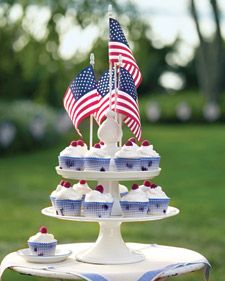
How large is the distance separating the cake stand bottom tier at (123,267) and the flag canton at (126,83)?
93 centimetres

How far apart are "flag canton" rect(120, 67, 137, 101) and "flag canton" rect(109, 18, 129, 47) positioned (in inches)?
7.0

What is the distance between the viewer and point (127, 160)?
498 cm

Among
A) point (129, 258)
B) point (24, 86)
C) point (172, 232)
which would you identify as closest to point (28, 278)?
point (172, 232)

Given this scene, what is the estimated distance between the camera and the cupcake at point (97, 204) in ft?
16.3

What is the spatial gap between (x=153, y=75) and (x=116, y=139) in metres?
18.8

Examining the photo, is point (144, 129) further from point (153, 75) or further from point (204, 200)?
point (204, 200)

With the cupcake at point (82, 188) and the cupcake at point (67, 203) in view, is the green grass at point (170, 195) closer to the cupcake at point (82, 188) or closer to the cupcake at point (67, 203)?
the cupcake at point (82, 188)

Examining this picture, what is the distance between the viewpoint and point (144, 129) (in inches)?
815

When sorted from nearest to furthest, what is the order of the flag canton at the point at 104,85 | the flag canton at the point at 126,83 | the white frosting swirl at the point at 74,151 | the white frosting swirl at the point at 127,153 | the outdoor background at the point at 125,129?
1. the white frosting swirl at the point at 127,153
2. the white frosting swirl at the point at 74,151
3. the flag canton at the point at 126,83
4. the flag canton at the point at 104,85
5. the outdoor background at the point at 125,129

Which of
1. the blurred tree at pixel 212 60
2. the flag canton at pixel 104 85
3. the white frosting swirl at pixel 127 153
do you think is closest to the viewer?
the white frosting swirl at pixel 127 153

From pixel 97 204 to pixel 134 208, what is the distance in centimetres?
21

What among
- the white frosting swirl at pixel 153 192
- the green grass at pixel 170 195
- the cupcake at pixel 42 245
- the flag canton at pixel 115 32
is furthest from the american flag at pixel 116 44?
the green grass at pixel 170 195

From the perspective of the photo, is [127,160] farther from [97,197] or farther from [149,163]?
[97,197]

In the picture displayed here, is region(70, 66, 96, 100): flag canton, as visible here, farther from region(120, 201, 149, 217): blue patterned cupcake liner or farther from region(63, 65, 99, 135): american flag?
region(120, 201, 149, 217): blue patterned cupcake liner
